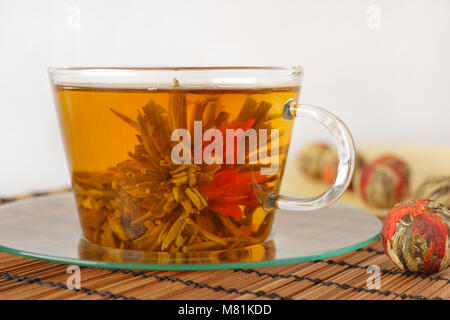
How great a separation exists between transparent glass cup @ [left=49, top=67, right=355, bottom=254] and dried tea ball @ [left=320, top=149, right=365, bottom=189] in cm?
47

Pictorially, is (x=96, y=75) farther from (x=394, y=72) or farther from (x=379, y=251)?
(x=394, y=72)

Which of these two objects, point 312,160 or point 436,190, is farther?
point 312,160

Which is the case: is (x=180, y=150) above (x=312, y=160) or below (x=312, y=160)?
above

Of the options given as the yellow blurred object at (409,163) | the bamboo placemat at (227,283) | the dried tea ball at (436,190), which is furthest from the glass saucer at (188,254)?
the yellow blurred object at (409,163)

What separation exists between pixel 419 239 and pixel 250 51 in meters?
0.86

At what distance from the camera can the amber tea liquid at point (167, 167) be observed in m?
0.50

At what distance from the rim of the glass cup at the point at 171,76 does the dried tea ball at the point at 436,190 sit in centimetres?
33

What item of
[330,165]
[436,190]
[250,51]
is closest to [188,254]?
[436,190]

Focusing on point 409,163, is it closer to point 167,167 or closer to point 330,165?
point 330,165

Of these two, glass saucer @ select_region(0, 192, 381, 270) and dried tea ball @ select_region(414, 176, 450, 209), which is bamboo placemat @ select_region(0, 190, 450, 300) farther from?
dried tea ball @ select_region(414, 176, 450, 209)

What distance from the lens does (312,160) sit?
3.51 feet

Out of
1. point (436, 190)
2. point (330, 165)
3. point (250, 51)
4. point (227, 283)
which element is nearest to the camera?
point (227, 283)

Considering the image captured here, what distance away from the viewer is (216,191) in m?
0.51
